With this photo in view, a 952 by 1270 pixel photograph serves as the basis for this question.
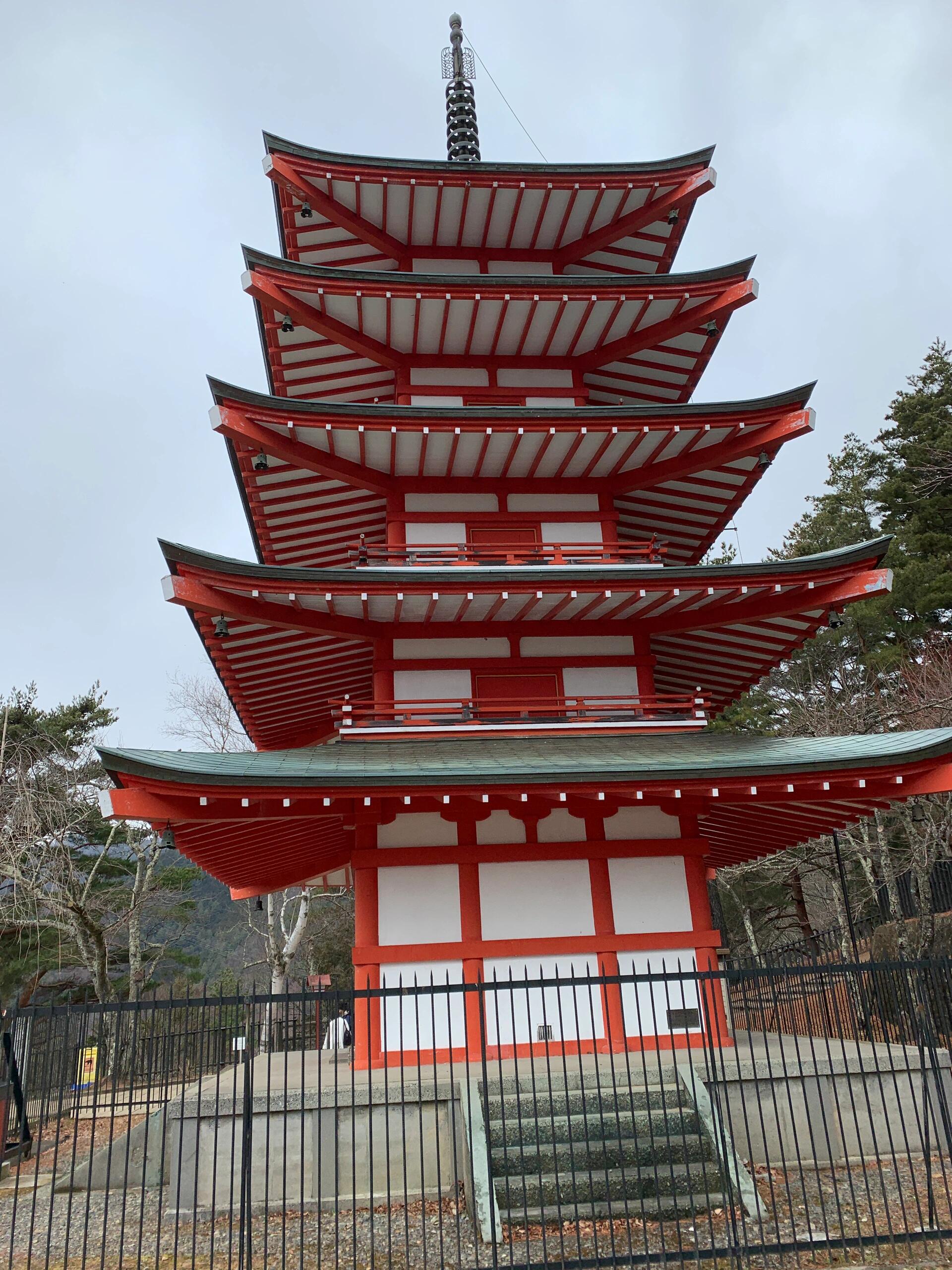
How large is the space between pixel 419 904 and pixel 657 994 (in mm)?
3634

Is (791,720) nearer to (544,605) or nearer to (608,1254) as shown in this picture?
(544,605)

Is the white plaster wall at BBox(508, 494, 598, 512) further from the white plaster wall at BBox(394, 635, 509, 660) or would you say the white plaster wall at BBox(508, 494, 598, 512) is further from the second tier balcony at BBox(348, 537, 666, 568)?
the white plaster wall at BBox(394, 635, 509, 660)

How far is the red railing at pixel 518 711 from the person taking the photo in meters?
14.4

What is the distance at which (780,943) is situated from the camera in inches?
1604

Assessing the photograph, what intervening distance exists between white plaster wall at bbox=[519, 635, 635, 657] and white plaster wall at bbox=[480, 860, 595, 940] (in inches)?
142

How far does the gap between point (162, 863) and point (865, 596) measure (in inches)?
1809

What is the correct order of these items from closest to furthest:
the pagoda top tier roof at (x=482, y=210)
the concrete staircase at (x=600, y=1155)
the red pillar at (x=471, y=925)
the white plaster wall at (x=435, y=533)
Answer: the concrete staircase at (x=600, y=1155) < the red pillar at (x=471, y=925) < the white plaster wall at (x=435, y=533) < the pagoda top tier roof at (x=482, y=210)

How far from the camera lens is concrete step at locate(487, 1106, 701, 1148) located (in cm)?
962

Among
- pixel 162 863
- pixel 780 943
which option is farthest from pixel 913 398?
pixel 162 863

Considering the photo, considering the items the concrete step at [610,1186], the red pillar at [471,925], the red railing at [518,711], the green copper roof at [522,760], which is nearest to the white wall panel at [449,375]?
the red railing at [518,711]

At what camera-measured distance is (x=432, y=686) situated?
593 inches

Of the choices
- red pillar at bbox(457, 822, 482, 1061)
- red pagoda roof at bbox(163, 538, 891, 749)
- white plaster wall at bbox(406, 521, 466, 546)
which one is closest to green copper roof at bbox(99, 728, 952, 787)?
red pillar at bbox(457, 822, 482, 1061)

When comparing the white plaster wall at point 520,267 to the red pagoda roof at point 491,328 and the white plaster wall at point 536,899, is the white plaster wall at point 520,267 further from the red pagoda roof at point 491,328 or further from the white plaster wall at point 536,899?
the white plaster wall at point 536,899

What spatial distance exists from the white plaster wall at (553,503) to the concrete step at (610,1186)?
1067 cm
